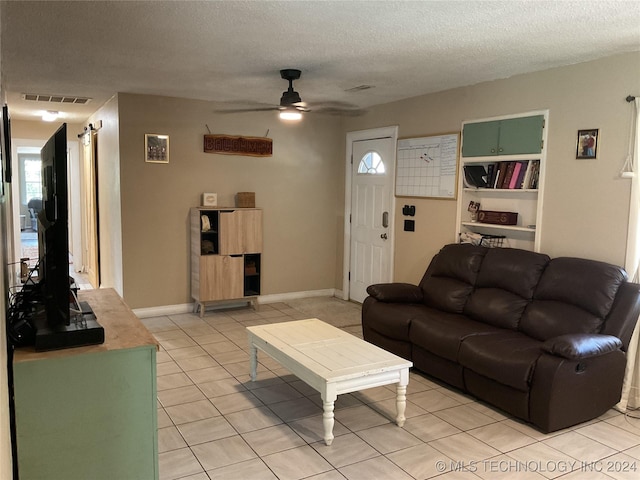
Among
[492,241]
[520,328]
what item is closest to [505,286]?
[520,328]

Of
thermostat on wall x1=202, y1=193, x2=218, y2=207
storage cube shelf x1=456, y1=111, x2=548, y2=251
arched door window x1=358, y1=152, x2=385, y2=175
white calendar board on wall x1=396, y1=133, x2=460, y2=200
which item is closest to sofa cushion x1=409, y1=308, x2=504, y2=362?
storage cube shelf x1=456, y1=111, x2=548, y2=251

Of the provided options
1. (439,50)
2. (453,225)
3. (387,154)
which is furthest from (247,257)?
(439,50)

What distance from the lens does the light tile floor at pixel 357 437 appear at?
8.54ft

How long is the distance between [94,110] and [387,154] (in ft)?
12.7

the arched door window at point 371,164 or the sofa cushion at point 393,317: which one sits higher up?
the arched door window at point 371,164

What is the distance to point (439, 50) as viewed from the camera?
342cm

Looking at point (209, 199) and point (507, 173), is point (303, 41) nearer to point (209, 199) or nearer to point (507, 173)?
point (507, 173)

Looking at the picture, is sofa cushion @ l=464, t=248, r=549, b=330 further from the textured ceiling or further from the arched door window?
the arched door window

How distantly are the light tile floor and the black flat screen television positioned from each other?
0.96 meters

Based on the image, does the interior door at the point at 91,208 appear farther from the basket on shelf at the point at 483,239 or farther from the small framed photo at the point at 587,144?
the small framed photo at the point at 587,144

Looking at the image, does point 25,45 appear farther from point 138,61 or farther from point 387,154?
point 387,154

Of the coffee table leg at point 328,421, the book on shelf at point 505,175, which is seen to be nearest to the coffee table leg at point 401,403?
the coffee table leg at point 328,421

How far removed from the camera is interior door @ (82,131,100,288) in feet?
22.0

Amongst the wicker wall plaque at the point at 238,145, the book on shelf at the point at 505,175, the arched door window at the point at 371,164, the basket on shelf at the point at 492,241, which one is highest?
the wicker wall plaque at the point at 238,145
